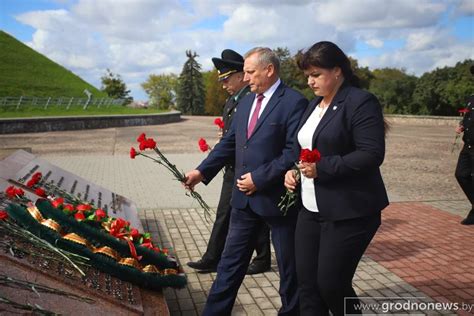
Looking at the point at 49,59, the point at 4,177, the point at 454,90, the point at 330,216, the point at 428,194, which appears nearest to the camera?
the point at 330,216

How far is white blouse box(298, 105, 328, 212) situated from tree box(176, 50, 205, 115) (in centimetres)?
5186

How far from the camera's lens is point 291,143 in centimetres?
274

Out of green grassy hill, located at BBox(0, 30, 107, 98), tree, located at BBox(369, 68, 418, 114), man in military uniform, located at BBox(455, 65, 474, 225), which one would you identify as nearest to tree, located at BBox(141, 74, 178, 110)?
green grassy hill, located at BBox(0, 30, 107, 98)

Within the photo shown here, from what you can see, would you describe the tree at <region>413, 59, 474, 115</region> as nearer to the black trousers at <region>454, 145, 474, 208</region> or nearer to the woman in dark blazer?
the black trousers at <region>454, 145, 474, 208</region>

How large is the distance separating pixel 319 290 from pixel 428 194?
6.02 meters

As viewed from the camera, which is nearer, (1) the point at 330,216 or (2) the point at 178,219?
(1) the point at 330,216

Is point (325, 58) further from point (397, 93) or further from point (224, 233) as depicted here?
point (397, 93)

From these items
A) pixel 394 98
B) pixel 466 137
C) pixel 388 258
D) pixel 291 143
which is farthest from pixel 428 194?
pixel 394 98

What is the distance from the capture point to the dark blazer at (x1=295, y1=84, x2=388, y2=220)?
215 cm

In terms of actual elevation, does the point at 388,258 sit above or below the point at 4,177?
below

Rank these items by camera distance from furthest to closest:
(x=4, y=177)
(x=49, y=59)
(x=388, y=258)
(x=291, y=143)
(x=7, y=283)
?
(x=49, y=59)
(x=388, y=258)
(x=4, y=177)
(x=291, y=143)
(x=7, y=283)

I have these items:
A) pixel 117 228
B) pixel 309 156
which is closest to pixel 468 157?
pixel 309 156

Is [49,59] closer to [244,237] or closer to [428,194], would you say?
[428,194]

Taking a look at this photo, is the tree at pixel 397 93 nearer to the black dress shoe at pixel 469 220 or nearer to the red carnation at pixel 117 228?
the black dress shoe at pixel 469 220
